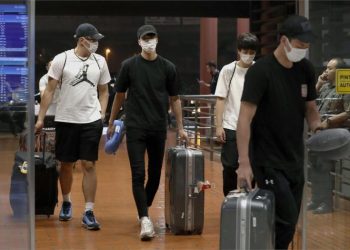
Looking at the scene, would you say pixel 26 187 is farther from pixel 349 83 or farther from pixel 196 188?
pixel 349 83

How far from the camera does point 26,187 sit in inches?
219

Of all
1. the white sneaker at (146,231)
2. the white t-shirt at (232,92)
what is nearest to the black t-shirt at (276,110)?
the white t-shirt at (232,92)

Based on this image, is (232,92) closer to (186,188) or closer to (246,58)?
(246,58)

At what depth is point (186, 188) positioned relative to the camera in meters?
7.09

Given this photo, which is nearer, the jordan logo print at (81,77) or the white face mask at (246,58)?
the white face mask at (246,58)

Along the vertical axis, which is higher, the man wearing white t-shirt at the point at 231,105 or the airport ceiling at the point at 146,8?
the airport ceiling at the point at 146,8

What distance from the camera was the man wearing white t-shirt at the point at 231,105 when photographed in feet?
22.5

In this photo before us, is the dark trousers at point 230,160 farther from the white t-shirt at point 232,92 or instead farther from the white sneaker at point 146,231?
the white sneaker at point 146,231

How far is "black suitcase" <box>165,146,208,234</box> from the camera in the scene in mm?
7051

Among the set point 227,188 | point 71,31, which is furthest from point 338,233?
point 71,31

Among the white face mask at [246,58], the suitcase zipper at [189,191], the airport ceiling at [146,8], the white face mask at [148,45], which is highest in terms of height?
the airport ceiling at [146,8]

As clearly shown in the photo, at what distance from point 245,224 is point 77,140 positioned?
134 inches

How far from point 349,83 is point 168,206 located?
240cm

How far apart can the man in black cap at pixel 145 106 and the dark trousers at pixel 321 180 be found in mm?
1630
